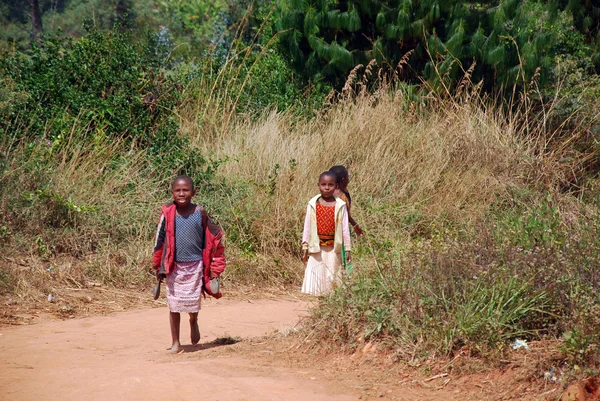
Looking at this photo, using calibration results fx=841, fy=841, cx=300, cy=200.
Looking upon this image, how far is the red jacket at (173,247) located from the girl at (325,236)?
0.86 m

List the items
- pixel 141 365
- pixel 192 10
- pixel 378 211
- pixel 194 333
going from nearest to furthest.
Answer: pixel 141 365 < pixel 194 333 < pixel 378 211 < pixel 192 10

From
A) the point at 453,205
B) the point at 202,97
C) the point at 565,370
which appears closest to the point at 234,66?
the point at 202,97

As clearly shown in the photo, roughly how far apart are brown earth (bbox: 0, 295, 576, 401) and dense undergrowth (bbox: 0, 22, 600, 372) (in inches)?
37.7

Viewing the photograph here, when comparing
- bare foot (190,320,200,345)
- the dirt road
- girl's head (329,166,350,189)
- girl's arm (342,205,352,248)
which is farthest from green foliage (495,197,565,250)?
bare foot (190,320,200,345)

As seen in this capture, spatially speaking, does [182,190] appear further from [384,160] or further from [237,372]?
[384,160]

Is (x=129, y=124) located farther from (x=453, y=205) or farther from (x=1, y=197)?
(x=453, y=205)

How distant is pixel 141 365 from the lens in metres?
5.97

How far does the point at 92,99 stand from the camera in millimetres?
11180

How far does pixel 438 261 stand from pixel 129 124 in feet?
20.5

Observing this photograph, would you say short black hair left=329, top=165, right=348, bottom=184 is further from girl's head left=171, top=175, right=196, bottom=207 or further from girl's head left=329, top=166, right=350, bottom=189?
girl's head left=171, top=175, right=196, bottom=207

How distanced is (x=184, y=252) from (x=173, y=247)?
0.32 ft

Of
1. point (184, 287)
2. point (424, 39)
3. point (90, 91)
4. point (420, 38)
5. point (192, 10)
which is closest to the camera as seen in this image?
point (184, 287)

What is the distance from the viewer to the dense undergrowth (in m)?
9.17

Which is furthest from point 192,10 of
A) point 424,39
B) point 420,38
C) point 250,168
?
point 250,168
